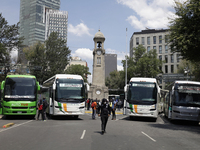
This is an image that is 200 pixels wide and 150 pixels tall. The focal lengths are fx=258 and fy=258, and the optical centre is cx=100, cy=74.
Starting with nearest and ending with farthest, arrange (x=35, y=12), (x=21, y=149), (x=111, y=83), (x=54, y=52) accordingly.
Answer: (x=21, y=149)
(x=54, y=52)
(x=111, y=83)
(x=35, y=12)

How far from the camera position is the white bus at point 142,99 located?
1912cm

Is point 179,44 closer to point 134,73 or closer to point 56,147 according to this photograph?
point 56,147

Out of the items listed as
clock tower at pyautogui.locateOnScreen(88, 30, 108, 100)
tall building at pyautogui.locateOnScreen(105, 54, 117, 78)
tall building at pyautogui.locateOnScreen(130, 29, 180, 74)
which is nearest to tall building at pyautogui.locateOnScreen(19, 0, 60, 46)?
tall building at pyautogui.locateOnScreen(105, 54, 117, 78)

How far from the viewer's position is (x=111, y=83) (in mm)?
88312

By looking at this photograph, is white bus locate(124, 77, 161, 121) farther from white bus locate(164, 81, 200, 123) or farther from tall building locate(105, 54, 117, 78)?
tall building locate(105, 54, 117, 78)

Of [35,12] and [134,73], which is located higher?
[35,12]

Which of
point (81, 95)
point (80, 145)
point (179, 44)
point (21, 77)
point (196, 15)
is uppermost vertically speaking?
point (196, 15)

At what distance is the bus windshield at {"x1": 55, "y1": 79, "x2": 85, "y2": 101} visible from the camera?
19.0 meters

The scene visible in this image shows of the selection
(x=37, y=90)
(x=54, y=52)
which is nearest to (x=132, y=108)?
(x=37, y=90)

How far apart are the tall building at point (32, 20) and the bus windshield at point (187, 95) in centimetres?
17183

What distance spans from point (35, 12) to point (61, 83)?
594 ft

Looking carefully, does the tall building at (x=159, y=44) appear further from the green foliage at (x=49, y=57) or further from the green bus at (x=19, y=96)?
the green bus at (x=19, y=96)

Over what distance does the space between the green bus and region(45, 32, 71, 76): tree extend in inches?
1328

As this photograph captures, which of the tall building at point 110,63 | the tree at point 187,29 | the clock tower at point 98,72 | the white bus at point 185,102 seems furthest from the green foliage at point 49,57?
the tall building at point 110,63
